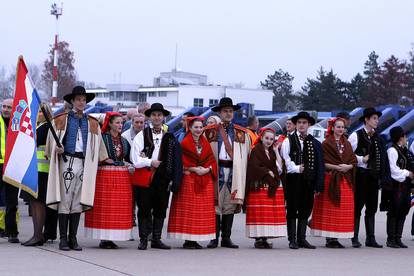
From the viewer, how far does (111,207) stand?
9.57 metres

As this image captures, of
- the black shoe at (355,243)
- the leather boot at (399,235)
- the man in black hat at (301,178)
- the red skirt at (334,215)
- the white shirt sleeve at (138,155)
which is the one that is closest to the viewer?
the white shirt sleeve at (138,155)

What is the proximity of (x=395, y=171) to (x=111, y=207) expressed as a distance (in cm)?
421

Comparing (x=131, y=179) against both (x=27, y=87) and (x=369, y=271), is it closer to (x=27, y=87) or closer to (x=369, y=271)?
(x=27, y=87)

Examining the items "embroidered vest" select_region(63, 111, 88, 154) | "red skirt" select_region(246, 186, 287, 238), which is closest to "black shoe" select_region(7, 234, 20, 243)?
"embroidered vest" select_region(63, 111, 88, 154)

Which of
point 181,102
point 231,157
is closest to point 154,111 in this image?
point 231,157

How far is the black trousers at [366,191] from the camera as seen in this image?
1087 cm

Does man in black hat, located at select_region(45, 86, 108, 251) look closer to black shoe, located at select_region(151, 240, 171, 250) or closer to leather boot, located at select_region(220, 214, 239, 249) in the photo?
black shoe, located at select_region(151, 240, 171, 250)

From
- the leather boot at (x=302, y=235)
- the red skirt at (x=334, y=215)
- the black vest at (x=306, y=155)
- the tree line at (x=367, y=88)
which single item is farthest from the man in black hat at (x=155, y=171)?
the tree line at (x=367, y=88)

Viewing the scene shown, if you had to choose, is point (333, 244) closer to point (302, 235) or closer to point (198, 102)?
point (302, 235)

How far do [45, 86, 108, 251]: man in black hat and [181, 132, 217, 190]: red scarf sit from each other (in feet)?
3.88

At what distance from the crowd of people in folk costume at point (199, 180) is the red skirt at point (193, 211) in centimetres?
1

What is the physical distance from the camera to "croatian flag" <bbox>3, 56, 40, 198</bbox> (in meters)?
9.34

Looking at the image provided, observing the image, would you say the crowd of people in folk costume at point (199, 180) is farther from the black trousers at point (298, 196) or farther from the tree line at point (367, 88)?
the tree line at point (367, 88)

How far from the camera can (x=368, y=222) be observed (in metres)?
10.9
